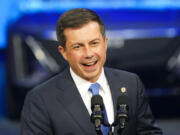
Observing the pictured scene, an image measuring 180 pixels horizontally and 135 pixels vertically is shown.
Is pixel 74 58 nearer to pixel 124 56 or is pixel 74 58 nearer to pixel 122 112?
pixel 122 112

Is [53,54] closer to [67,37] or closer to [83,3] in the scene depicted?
[83,3]

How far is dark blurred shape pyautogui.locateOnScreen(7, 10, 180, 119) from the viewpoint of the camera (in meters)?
5.01

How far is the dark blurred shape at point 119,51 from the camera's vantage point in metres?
5.01

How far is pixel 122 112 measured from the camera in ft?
6.99

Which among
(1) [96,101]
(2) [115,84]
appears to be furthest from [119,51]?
(1) [96,101]

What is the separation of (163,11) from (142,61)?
2.49ft

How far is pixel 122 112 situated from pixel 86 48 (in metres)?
0.34

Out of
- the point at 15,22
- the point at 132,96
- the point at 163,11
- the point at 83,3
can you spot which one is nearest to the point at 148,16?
the point at 163,11

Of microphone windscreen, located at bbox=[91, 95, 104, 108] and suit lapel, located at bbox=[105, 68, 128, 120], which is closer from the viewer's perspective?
microphone windscreen, located at bbox=[91, 95, 104, 108]

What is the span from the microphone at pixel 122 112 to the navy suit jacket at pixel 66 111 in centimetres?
20

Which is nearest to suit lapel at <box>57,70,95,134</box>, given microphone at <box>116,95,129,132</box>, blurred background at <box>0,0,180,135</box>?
microphone at <box>116,95,129,132</box>

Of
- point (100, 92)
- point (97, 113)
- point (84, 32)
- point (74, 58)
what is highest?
point (84, 32)

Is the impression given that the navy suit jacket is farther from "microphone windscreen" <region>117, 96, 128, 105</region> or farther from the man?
"microphone windscreen" <region>117, 96, 128, 105</region>

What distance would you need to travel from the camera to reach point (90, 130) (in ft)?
7.68
